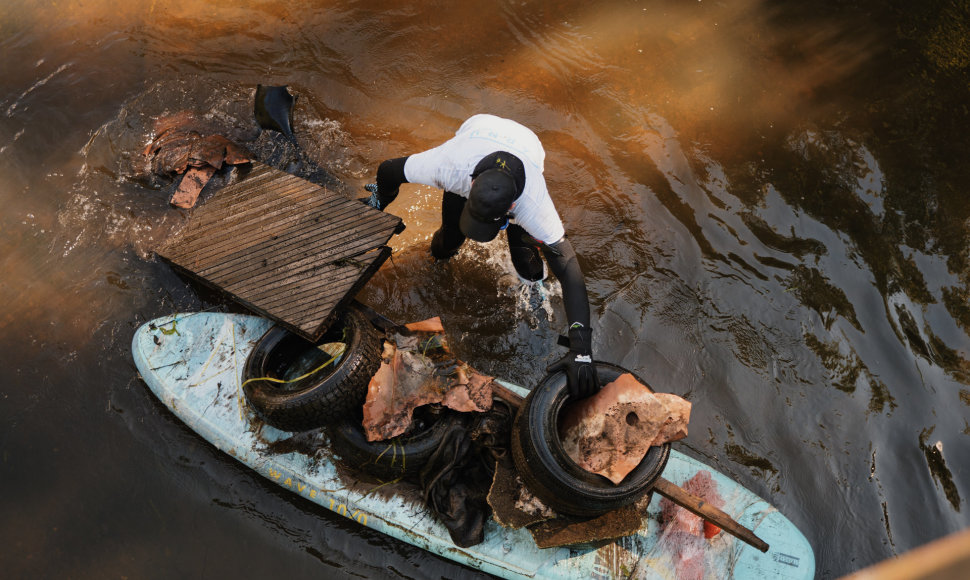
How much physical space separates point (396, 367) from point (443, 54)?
4398mm

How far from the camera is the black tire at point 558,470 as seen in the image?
10.8 ft

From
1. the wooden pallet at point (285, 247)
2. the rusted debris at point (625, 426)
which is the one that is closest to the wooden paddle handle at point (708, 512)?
the rusted debris at point (625, 426)

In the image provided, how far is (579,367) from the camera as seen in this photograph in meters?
3.59

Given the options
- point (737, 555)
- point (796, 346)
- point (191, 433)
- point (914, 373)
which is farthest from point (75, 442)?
point (914, 373)

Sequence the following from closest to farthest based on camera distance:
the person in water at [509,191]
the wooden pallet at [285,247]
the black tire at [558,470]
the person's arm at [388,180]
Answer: the black tire at [558,470] < the person in water at [509,191] < the person's arm at [388,180] < the wooden pallet at [285,247]

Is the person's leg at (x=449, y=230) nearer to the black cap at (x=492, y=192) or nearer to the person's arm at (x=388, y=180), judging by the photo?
the person's arm at (x=388, y=180)

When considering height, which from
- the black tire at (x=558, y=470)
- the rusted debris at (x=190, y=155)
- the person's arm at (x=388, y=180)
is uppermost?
the person's arm at (x=388, y=180)

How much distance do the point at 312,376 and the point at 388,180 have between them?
1614 millimetres

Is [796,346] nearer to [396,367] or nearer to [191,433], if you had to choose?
[396,367]

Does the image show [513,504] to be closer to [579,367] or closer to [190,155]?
[579,367]

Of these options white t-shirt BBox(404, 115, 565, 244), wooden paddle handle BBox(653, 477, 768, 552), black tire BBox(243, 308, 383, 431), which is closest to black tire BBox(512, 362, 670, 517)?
wooden paddle handle BBox(653, 477, 768, 552)

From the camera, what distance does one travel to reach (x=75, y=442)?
447 centimetres

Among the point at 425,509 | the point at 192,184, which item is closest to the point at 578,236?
the point at 425,509

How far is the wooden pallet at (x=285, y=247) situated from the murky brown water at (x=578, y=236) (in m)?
0.63
